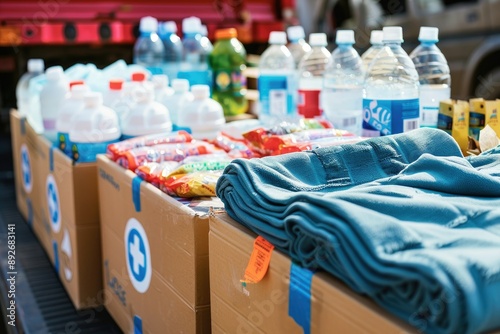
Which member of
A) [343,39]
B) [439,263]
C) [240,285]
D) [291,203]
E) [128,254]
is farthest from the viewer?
[343,39]

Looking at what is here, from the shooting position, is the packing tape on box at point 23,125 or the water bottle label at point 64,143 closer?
the water bottle label at point 64,143

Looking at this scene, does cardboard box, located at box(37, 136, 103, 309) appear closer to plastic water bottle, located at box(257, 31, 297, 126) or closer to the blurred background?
plastic water bottle, located at box(257, 31, 297, 126)

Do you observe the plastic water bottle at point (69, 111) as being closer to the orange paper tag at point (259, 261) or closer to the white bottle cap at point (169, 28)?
the white bottle cap at point (169, 28)

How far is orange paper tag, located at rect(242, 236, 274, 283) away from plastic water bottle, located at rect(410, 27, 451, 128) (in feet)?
2.64

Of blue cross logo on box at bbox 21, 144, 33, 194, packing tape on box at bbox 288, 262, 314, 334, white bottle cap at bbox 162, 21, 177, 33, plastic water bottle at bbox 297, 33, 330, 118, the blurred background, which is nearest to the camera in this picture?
packing tape on box at bbox 288, 262, 314, 334

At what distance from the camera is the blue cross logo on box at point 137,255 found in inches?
54.2

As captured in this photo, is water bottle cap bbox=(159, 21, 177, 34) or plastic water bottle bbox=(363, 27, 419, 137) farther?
water bottle cap bbox=(159, 21, 177, 34)

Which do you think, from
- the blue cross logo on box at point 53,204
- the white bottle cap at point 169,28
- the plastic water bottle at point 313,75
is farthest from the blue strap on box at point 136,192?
the white bottle cap at point 169,28

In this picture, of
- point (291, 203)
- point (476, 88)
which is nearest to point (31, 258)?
point (291, 203)

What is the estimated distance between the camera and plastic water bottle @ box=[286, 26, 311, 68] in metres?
2.26

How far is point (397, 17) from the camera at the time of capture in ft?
13.6

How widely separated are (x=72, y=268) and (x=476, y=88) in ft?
9.12

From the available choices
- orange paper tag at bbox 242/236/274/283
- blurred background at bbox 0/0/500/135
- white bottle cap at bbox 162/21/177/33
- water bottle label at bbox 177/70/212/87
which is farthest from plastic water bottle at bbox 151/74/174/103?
blurred background at bbox 0/0/500/135

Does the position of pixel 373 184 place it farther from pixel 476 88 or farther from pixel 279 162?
pixel 476 88
